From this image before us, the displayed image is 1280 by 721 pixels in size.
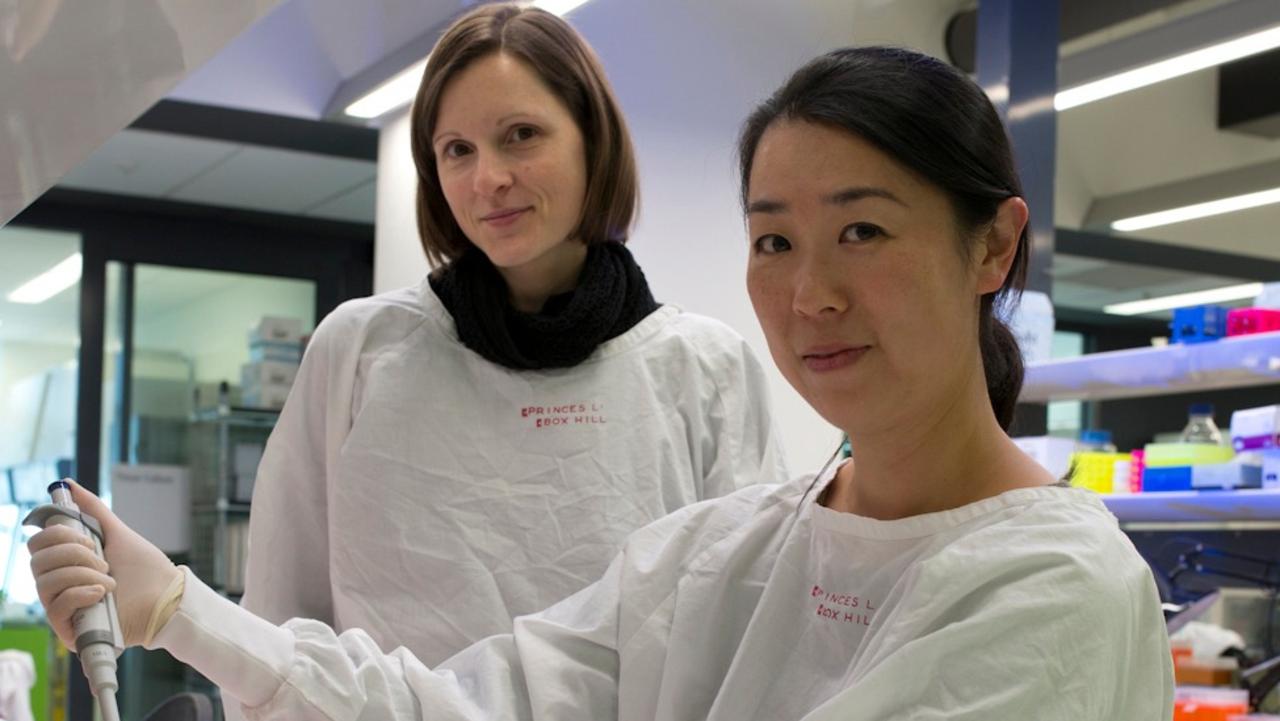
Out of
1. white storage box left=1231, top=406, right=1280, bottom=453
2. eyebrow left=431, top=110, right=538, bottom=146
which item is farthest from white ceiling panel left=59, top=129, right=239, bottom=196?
eyebrow left=431, top=110, right=538, bottom=146

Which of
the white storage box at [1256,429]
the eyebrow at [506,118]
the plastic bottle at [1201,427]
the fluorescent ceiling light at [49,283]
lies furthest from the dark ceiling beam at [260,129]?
the eyebrow at [506,118]

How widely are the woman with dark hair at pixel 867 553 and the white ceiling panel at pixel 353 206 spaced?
6.24 m

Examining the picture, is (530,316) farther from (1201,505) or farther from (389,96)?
(389,96)

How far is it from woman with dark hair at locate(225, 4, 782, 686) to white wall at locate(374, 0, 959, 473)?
138 inches

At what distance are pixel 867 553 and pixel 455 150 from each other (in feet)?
2.50

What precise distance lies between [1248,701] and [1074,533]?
9.69 ft

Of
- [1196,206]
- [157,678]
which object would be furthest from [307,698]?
[1196,206]

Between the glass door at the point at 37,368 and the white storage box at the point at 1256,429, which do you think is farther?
the glass door at the point at 37,368

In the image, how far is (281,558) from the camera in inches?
68.4

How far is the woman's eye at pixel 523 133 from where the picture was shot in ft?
5.53

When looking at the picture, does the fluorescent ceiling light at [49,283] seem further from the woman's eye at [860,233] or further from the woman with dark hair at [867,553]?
the woman's eye at [860,233]

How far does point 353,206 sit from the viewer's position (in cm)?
786

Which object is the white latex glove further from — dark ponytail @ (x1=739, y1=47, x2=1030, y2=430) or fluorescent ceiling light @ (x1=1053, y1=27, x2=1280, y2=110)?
fluorescent ceiling light @ (x1=1053, y1=27, x2=1280, y2=110)

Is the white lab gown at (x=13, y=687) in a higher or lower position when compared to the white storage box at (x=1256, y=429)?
lower
